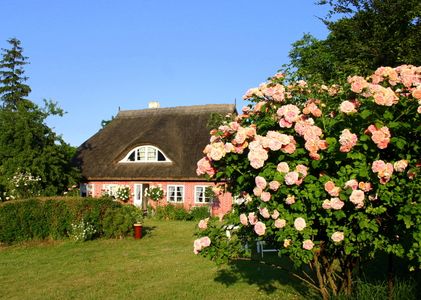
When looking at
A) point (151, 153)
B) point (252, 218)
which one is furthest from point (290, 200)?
point (151, 153)

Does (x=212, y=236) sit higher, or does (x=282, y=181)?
(x=282, y=181)

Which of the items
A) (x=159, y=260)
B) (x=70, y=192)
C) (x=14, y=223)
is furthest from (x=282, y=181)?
(x=70, y=192)

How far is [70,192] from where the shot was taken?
78.9ft

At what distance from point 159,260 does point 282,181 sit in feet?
26.5

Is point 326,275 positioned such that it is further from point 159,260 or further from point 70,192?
point 70,192

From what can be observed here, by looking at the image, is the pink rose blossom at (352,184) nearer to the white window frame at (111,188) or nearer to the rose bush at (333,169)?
the rose bush at (333,169)

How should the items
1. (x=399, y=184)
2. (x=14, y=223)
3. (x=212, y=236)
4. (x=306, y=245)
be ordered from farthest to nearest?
(x=14, y=223)
(x=212, y=236)
(x=306, y=245)
(x=399, y=184)

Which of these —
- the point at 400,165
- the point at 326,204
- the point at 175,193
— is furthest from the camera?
the point at 175,193

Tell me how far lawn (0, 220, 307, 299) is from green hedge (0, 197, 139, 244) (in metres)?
0.51

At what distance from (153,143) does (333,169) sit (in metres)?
23.1

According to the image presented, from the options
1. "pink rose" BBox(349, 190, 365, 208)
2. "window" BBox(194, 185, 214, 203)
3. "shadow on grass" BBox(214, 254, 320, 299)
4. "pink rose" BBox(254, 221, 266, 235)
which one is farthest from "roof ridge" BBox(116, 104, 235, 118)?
"pink rose" BBox(349, 190, 365, 208)

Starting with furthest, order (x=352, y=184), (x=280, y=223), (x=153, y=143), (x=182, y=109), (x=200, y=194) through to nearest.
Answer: (x=182, y=109) < (x=153, y=143) < (x=200, y=194) < (x=280, y=223) < (x=352, y=184)

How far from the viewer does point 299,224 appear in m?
4.49

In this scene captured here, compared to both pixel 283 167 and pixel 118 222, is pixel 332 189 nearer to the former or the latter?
pixel 283 167
